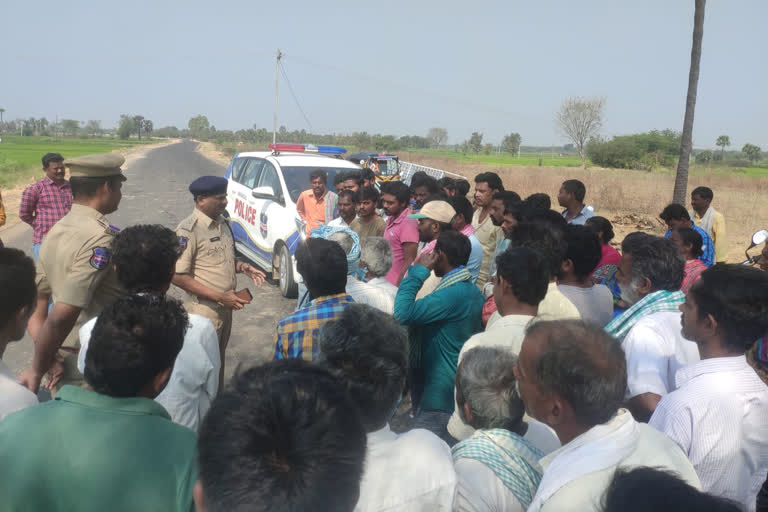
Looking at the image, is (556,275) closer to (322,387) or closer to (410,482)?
(410,482)

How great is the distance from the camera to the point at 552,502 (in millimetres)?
1382

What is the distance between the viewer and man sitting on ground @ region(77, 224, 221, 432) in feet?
7.98

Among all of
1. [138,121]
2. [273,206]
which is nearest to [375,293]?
[273,206]

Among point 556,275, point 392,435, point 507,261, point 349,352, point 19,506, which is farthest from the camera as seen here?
point 556,275

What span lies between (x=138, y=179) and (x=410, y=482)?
27.1m

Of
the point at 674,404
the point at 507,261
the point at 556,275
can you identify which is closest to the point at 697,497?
the point at 674,404

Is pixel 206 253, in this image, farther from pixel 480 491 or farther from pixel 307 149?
pixel 307 149

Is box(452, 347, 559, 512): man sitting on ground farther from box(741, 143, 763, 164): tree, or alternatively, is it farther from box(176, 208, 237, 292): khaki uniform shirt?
box(741, 143, 763, 164): tree

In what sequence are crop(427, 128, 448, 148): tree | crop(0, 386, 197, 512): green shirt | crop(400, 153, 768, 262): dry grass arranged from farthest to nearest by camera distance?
crop(427, 128, 448, 148): tree → crop(400, 153, 768, 262): dry grass → crop(0, 386, 197, 512): green shirt

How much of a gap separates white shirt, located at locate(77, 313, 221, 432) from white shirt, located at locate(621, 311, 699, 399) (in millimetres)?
1944

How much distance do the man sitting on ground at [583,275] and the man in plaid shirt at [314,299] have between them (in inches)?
62.3

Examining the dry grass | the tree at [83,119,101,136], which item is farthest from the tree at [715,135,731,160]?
the tree at [83,119,101,136]

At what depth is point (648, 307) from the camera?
2814 mm

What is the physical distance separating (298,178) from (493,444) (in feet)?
21.3
